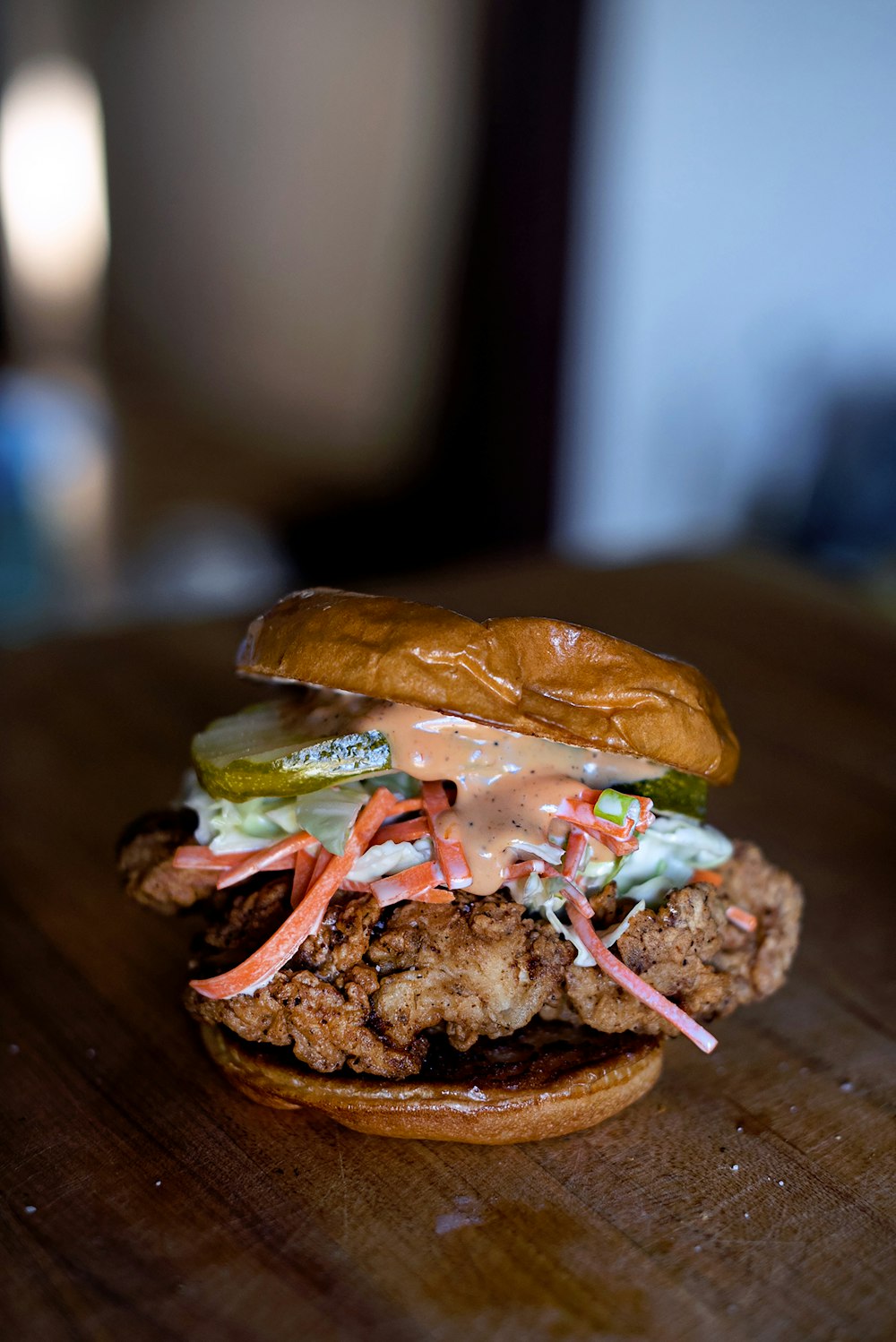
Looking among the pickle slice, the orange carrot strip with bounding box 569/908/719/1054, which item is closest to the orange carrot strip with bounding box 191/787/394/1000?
the pickle slice

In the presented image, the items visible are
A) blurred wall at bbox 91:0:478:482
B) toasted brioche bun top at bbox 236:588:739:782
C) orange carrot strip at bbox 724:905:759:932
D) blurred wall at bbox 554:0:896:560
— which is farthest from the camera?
blurred wall at bbox 91:0:478:482

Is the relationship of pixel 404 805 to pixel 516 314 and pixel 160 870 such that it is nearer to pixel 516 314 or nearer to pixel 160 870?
pixel 160 870

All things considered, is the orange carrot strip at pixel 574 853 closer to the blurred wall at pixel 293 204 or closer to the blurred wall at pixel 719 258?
the blurred wall at pixel 719 258

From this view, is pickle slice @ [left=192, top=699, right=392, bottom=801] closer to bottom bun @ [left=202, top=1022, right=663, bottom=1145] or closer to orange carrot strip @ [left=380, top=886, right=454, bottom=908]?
orange carrot strip @ [left=380, top=886, right=454, bottom=908]

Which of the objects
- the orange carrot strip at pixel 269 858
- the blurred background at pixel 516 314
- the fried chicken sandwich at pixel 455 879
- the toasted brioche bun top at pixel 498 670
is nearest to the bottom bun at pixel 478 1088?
the fried chicken sandwich at pixel 455 879

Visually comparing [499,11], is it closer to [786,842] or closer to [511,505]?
[511,505]
